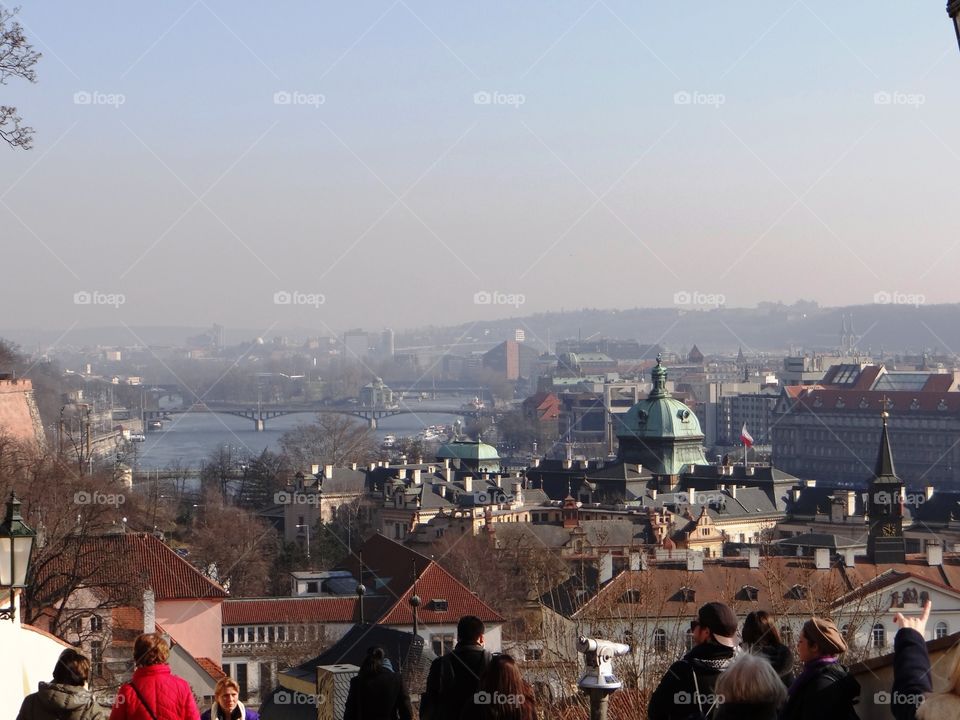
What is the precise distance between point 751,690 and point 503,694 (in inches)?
42.2

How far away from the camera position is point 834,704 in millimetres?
4582

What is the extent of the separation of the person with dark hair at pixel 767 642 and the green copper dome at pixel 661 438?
216 ft

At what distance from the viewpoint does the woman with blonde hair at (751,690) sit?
4.51 m

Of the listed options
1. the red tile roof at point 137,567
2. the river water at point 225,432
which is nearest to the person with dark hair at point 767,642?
the red tile roof at point 137,567

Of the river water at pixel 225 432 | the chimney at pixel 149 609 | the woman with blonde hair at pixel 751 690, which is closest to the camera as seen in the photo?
the woman with blonde hair at pixel 751 690

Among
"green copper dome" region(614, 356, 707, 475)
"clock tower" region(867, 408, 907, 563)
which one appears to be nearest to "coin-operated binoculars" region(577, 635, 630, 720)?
"clock tower" region(867, 408, 907, 563)

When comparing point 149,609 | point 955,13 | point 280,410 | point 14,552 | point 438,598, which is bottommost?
point 438,598

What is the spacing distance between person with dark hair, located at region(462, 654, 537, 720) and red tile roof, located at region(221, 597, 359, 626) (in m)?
22.8

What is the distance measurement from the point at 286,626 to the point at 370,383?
118156 mm

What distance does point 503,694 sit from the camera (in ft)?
17.6

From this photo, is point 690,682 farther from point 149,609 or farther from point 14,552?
point 149,609

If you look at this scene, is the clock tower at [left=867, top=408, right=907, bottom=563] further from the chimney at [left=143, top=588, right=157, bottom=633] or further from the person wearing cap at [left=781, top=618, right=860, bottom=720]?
the person wearing cap at [left=781, top=618, right=860, bottom=720]

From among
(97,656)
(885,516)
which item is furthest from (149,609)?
(885,516)

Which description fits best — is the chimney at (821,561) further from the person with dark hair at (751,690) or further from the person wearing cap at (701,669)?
the person with dark hair at (751,690)
